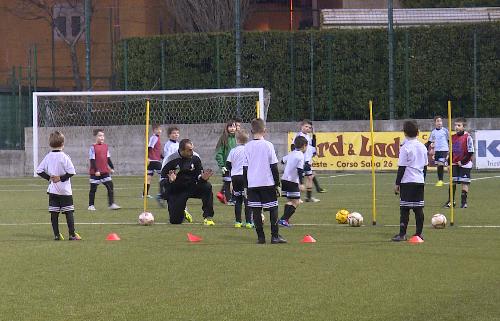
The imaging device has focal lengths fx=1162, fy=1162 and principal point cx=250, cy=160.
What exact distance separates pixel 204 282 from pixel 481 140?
84.4ft

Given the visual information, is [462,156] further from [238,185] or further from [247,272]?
[247,272]

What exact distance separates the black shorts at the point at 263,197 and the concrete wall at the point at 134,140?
21489mm

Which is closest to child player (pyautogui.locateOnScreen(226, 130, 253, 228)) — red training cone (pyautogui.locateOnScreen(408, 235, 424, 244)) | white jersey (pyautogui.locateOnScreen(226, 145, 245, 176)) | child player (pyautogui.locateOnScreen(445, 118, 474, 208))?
white jersey (pyautogui.locateOnScreen(226, 145, 245, 176))

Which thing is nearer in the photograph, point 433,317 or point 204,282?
point 433,317

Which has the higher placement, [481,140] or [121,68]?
[121,68]

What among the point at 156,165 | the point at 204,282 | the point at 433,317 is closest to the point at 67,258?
the point at 204,282

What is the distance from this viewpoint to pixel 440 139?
97.7 feet

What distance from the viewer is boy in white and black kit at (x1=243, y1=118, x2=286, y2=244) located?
16609 millimetres

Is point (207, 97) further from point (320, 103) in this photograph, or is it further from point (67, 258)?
point (67, 258)

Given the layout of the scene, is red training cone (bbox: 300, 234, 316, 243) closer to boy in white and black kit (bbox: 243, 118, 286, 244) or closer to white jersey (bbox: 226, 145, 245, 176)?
boy in white and black kit (bbox: 243, 118, 286, 244)

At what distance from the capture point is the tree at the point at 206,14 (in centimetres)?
4706

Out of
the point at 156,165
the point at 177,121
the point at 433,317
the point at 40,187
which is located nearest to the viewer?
the point at 433,317

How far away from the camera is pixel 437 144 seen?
2988 centimetres

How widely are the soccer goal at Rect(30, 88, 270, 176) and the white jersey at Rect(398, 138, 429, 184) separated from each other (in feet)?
71.1
